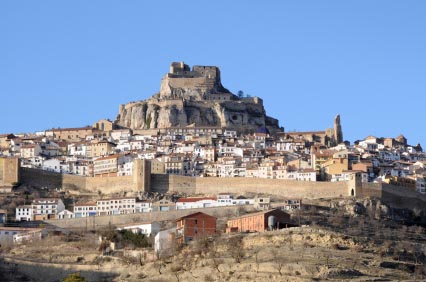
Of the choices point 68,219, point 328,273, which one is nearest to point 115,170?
point 68,219

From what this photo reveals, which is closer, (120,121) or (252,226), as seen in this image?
(252,226)

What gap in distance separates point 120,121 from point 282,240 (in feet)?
152

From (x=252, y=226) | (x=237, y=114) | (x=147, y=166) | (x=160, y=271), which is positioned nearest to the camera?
(x=160, y=271)

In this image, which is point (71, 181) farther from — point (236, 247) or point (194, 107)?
point (236, 247)

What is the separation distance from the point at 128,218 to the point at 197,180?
8322mm

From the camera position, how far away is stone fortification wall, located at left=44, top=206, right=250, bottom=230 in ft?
205

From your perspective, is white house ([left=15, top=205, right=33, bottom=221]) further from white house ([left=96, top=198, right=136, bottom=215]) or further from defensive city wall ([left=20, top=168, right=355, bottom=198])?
defensive city wall ([left=20, top=168, right=355, bottom=198])

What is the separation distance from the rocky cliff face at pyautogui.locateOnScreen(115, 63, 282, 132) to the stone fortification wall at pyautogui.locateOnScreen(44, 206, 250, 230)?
25860mm

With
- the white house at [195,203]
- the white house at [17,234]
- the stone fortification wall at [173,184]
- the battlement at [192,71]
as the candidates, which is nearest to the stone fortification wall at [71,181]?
the stone fortification wall at [173,184]

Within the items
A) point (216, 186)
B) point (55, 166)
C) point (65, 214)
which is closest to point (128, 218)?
point (65, 214)

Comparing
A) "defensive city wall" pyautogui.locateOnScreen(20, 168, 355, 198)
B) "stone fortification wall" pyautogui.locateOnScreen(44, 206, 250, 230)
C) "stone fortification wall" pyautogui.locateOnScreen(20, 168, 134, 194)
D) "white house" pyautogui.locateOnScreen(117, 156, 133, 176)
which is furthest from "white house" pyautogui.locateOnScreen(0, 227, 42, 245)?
"white house" pyautogui.locateOnScreen(117, 156, 133, 176)

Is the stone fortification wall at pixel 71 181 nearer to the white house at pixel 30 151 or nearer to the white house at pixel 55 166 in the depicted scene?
the white house at pixel 55 166

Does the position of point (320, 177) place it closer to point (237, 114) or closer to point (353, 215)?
point (353, 215)

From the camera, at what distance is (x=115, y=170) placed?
74.7 m
